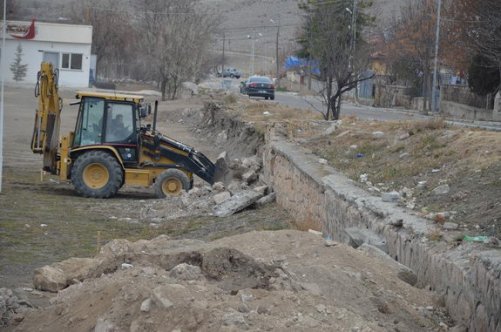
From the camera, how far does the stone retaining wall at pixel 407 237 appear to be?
8.32 meters

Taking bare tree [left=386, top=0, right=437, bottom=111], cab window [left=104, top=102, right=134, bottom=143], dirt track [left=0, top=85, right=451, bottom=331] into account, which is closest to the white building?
bare tree [left=386, top=0, right=437, bottom=111]

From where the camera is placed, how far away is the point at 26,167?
28609 mm

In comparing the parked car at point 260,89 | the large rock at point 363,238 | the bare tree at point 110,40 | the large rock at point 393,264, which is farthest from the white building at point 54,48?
the large rock at point 393,264

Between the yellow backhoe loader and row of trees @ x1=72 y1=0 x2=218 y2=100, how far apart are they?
37.3 metres

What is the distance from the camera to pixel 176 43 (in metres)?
63.2

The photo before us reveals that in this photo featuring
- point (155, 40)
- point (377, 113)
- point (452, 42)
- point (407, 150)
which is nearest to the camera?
point (407, 150)

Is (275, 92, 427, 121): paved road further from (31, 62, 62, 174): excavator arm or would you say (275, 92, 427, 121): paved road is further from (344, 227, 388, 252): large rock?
(344, 227, 388, 252): large rock

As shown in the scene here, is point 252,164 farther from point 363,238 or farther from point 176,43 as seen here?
point 176,43

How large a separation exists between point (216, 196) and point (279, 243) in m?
10.6

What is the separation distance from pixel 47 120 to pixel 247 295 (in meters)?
18.2

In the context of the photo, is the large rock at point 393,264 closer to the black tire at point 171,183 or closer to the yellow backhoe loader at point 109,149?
the black tire at point 171,183

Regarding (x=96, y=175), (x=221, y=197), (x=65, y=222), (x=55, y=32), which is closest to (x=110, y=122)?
(x=96, y=175)

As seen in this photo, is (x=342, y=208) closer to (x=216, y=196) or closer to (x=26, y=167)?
(x=216, y=196)

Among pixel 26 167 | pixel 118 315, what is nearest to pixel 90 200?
pixel 26 167
